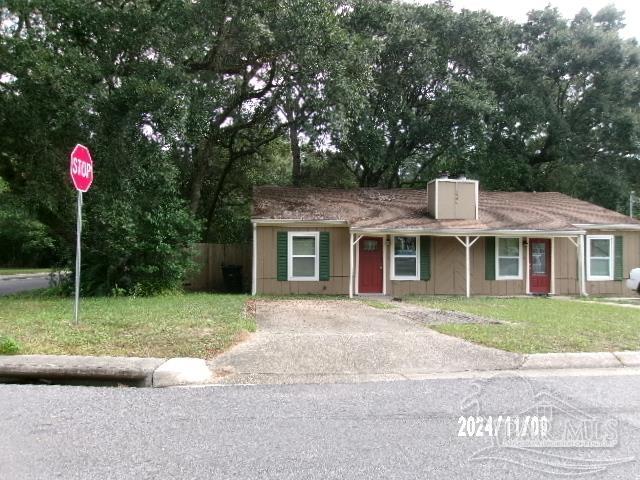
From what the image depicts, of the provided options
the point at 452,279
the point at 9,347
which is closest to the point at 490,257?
the point at 452,279

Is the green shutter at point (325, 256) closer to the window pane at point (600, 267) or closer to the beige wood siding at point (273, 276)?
the beige wood siding at point (273, 276)

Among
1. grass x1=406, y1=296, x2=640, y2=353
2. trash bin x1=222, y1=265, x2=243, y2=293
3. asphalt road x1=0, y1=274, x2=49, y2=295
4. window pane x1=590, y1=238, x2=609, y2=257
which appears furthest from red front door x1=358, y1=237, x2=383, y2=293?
asphalt road x1=0, y1=274, x2=49, y2=295

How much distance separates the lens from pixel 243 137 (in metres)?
23.1

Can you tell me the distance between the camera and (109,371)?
20.0 feet

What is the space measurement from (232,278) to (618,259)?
1344 cm

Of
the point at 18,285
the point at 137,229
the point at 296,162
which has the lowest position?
the point at 18,285

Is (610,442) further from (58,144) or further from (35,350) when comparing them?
(58,144)

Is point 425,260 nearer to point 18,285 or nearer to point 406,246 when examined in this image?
point 406,246

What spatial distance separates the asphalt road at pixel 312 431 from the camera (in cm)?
366

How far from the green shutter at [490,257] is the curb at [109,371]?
511 inches

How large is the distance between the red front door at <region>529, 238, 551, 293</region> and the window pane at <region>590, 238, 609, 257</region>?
163 cm

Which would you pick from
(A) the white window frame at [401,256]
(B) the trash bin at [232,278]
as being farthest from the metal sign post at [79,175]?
(A) the white window frame at [401,256]

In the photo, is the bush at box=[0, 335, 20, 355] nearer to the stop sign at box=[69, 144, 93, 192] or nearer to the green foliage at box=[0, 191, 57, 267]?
the stop sign at box=[69, 144, 93, 192]

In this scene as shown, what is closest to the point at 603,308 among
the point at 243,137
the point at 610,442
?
the point at 610,442
